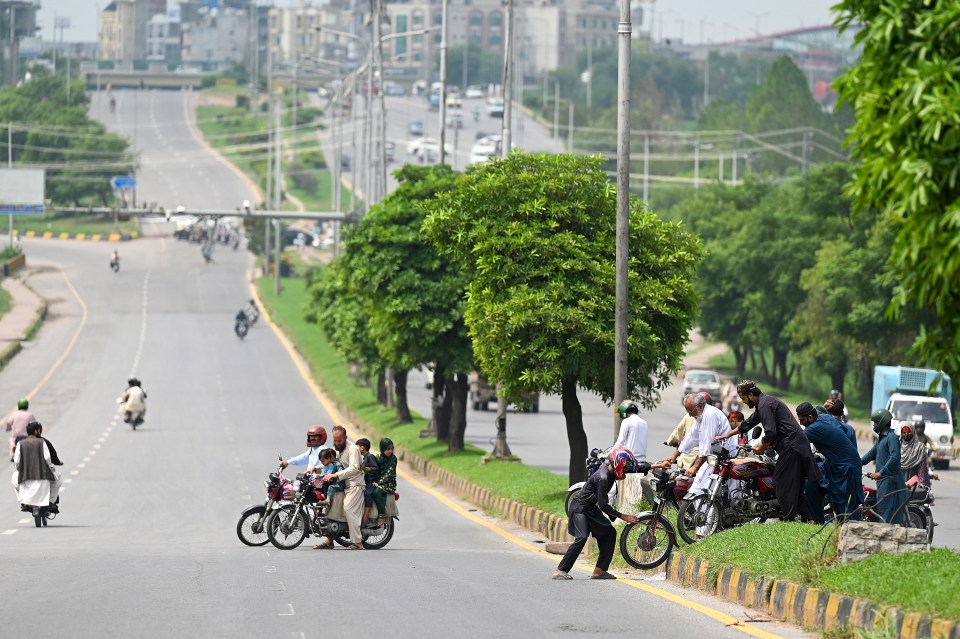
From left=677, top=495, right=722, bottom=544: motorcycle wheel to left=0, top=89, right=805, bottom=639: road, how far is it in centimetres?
147

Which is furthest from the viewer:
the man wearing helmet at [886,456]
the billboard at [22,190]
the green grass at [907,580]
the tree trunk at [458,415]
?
the billboard at [22,190]

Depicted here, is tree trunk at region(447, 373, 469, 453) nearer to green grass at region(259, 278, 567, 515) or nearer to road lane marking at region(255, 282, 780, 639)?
green grass at region(259, 278, 567, 515)

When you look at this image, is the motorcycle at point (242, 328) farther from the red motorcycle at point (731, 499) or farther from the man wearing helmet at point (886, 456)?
the red motorcycle at point (731, 499)

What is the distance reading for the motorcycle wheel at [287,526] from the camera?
2211 cm

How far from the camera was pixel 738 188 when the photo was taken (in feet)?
284

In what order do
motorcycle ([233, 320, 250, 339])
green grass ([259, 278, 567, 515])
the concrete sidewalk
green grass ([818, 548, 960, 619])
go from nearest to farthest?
1. green grass ([818, 548, 960, 619])
2. green grass ([259, 278, 567, 515])
3. the concrete sidewalk
4. motorcycle ([233, 320, 250, 339])

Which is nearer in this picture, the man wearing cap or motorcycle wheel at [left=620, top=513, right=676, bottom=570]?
the man wearing cap

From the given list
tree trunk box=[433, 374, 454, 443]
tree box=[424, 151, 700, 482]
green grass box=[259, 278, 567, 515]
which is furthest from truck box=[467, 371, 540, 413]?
tree box=[424, 151, 700, 482]

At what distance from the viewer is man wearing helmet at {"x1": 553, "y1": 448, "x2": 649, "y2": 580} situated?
17.8 meters

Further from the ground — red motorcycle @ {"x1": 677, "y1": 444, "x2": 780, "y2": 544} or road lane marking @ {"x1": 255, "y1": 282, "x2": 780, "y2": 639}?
red motorcycle @ {"x1": 677, "y1": 444, "x2": 780, "y2": 544}

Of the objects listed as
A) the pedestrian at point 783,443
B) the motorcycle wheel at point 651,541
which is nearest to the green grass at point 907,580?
the pedestrian at point 783,443

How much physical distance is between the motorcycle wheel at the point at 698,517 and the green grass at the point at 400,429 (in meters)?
5.90

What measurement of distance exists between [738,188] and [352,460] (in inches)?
2605

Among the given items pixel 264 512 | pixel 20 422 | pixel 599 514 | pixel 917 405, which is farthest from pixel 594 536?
pixel 917 405
